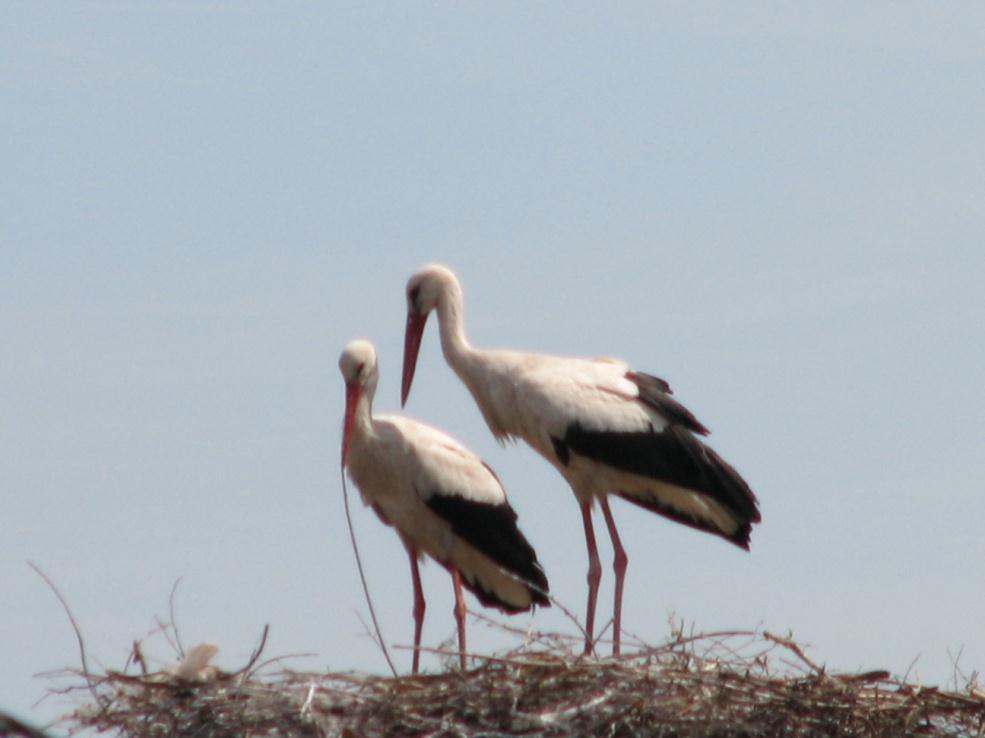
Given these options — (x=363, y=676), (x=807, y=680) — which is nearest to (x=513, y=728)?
(x=363, y=676)

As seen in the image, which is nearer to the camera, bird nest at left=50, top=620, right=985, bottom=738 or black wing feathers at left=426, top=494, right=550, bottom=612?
bird nest at left=50, top=620, right=985, bottom=738

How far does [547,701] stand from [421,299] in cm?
352

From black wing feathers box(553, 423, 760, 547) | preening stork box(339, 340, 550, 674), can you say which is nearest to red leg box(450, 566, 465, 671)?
preening stork box(339, 340, 550, 674)

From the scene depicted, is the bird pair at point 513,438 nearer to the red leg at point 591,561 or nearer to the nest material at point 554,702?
the red leg at point 591,561

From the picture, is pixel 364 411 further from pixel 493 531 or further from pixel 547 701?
pixel 547 701

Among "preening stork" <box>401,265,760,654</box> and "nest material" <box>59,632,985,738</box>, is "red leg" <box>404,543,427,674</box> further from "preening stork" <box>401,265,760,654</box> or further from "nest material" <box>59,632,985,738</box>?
"nest material" <box>59,632,985,738</box>

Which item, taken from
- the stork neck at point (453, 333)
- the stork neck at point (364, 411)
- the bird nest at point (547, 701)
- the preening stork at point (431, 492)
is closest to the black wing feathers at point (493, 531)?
the preening stork at point (431, 492)

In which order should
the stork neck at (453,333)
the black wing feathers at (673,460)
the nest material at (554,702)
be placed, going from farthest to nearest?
the stork neck at (453,333)
the black wing feathers at (673,460)
the nest material at (554,702)

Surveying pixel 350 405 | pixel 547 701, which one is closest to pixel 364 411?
pixel 350 405

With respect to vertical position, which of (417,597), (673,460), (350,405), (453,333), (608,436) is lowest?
(417,597)

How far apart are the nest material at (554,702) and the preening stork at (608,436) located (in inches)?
83.7

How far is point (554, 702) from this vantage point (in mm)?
5395

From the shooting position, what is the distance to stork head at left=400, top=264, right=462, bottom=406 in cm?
835

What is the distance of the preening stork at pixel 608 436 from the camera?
7711mm
